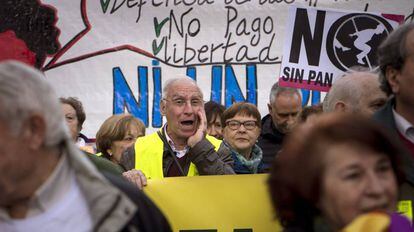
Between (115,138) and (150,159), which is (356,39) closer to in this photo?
(115,138)

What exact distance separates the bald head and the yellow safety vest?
124 centimetres

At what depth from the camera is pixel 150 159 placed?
203 inches

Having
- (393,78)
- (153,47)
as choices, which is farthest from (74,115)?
(393,78)

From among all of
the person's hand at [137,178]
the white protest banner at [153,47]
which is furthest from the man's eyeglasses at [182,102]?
the white protest banner at [153,47]

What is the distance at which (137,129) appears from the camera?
21.4ft

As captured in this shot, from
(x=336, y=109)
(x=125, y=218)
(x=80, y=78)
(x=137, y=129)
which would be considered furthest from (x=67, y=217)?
(x=80, y=78)

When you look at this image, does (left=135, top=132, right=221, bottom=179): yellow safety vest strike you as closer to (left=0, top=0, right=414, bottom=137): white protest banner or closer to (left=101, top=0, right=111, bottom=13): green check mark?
(left=0, top=0, right=414, bottom=137): white protest banner

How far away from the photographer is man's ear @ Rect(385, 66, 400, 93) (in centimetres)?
364

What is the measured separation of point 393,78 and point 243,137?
2501 millimetres

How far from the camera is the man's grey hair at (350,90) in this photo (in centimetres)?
419

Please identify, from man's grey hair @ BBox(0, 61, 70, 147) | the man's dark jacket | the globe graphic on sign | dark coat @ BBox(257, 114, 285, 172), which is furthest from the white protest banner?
man's grey hair @ BBox(0, 61, 70, 147)

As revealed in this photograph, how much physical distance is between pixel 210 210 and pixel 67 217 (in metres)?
2.13

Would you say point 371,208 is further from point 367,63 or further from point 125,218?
point 367,63

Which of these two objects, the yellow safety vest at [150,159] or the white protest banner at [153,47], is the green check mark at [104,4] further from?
the yellow safety vest at [150,159]
